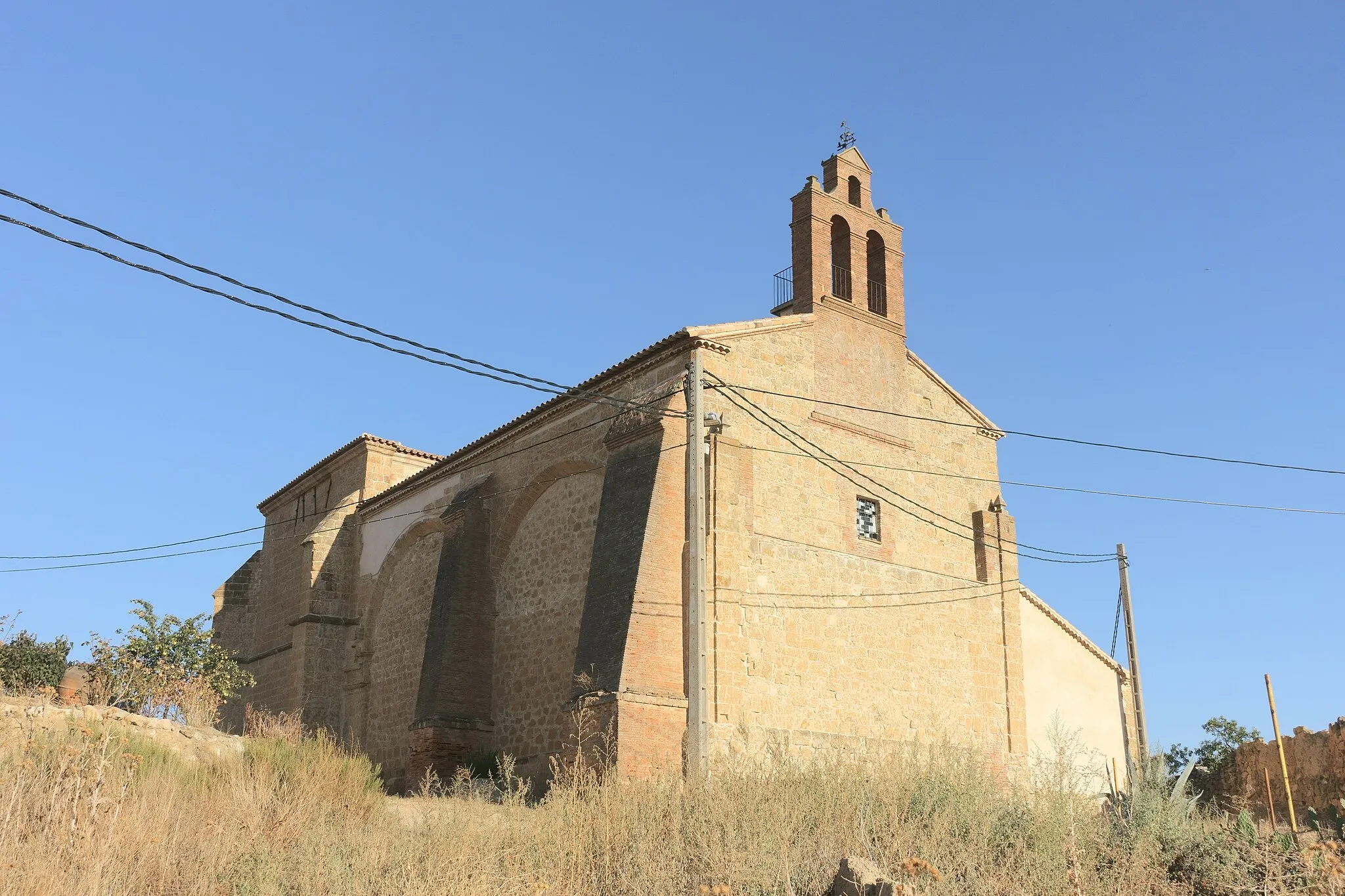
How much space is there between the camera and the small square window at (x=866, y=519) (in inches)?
675

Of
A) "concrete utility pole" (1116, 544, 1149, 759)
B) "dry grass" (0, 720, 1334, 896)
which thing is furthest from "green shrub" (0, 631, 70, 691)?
"concrete utility pole" (1116, 544, 1149, 759)

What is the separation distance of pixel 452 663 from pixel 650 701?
563cm

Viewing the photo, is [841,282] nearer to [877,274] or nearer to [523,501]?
[877,274]

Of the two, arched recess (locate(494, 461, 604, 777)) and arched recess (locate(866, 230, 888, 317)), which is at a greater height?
arched recess (locate(866, 230, 888, 317))

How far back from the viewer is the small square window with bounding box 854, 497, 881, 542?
17.1 meters

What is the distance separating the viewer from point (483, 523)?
1934cm

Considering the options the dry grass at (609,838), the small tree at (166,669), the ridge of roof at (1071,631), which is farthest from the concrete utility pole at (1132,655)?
the small tree at (166,669)

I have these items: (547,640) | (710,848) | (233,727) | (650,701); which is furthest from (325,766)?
(233,727)

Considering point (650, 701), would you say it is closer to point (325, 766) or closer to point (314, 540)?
point (325, 766)

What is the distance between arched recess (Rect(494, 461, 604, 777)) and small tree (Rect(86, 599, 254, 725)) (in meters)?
4.43

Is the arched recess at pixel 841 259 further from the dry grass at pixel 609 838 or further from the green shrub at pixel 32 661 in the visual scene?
the green shrub at pixel 32 661

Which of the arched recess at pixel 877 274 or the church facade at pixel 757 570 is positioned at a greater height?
the arched recess at pixel 877 274

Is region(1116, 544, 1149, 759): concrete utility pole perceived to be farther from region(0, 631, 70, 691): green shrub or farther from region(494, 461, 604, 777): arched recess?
region(0, 631, 70, 691): green shrub

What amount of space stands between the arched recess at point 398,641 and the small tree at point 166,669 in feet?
8.51
